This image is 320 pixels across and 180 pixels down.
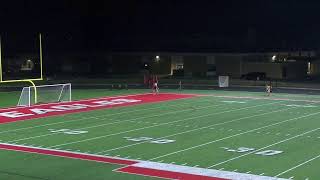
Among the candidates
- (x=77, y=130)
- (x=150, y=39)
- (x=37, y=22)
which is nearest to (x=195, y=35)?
(x=150, y=39)

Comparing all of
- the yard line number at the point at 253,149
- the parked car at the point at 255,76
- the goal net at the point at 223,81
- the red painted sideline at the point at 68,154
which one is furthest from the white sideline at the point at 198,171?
the parked car at the point at 255,76

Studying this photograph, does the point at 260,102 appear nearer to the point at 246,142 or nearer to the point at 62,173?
the point at 246,142

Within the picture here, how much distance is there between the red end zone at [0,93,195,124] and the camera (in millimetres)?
23188

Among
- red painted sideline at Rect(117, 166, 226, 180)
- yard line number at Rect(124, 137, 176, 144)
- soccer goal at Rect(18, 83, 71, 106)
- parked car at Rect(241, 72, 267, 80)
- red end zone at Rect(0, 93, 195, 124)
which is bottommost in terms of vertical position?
red painted sideline at Rect(117, 166, 226, 180)

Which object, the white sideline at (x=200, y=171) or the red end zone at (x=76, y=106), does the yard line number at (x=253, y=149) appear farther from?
the red end zone at (x=76, y=106)

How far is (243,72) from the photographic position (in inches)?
2095

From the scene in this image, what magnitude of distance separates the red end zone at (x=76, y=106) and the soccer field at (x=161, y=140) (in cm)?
5

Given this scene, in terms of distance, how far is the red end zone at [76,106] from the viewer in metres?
23.2

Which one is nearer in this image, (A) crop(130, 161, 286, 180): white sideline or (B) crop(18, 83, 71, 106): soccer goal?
(A) crop(130, 161, 286, 180): white sideline

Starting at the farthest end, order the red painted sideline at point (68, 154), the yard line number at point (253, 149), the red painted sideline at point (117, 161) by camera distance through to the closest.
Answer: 1. the yard line number at point (253, 149)
2. the red painted sideline at point (68, 154)
3. the red painted sideline at point (117, 161)

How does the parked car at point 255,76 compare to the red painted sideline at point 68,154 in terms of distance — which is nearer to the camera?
the red painted sideline at point 68,154

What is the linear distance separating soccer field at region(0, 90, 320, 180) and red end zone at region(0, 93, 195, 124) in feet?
0.15

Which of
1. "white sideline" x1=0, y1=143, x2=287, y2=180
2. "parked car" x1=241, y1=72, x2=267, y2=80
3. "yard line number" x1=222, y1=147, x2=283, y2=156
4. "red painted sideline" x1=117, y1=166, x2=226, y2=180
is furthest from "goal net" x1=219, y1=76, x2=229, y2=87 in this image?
"red painted sideline" x1=117, y1=166, x2=226, y2=180

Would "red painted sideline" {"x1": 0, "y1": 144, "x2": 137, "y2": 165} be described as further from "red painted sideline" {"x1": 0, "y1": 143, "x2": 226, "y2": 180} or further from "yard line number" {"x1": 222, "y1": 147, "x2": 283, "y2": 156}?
"yard line number" {"x1": 222, "y1": 147, "x2": 283, "y2": 156}
